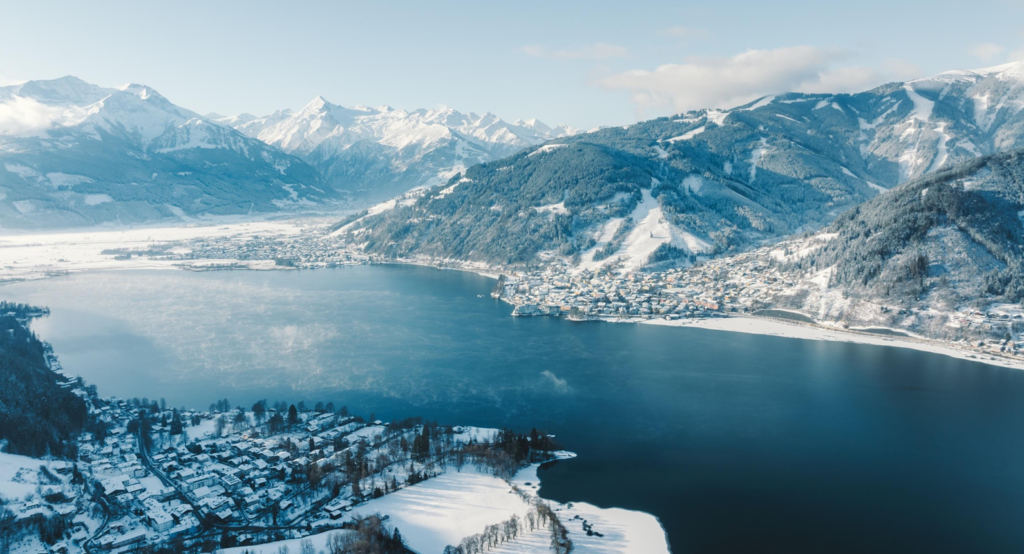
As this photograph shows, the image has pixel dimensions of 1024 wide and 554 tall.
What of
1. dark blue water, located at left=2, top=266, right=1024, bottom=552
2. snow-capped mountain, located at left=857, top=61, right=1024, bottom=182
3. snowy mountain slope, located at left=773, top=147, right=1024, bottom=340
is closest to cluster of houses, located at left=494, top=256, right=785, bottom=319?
dark blue water, located at left=2, top=266, right=1024, bottom=552

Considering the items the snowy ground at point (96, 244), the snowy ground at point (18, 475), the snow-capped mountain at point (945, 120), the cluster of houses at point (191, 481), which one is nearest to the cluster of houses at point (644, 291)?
the cluster of houses at point (191, 481)

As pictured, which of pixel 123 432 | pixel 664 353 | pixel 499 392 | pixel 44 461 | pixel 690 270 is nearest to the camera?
pixel 44 461

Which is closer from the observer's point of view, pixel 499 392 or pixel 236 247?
pixel 499 392

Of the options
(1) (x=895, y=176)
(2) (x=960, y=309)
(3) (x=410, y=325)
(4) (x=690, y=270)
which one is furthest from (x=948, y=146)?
(3) (x=410, y=325)

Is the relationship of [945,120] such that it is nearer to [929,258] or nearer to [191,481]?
[929,258]

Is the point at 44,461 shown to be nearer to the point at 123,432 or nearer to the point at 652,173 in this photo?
the point at 123,432

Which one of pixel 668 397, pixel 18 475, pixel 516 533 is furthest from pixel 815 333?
pixel 18 475

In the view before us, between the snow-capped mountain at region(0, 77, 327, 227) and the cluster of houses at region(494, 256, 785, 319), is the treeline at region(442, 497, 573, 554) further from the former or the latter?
the snow-capped mountain at region(0, 77, 327, 227)
